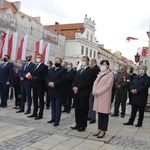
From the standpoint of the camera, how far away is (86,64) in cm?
637

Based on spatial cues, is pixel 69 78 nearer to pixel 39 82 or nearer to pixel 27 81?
pixel 27 81

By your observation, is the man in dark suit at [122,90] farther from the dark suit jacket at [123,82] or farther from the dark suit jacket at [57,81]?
the dark suit jacket at [57,81]

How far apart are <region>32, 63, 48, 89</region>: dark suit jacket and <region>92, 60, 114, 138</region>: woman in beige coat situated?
228cm

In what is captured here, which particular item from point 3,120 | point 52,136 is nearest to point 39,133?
point 52,136

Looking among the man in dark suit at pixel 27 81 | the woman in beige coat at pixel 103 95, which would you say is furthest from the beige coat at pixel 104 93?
the man in dark suit at pixel 27 81

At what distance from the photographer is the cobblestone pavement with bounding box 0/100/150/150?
4.84 metres

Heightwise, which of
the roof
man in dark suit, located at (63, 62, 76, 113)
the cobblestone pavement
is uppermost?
the roof

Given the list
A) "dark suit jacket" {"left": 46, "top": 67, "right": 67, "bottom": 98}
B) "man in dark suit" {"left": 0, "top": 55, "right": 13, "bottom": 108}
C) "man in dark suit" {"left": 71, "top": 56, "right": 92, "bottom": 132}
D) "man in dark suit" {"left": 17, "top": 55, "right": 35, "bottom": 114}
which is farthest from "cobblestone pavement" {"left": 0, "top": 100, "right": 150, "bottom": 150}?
"man in dark suit" {"left": 0, "top": 55, "right": 13, "bottom": 108}

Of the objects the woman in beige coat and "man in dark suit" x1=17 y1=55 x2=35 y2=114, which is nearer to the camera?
the woman in beige coat

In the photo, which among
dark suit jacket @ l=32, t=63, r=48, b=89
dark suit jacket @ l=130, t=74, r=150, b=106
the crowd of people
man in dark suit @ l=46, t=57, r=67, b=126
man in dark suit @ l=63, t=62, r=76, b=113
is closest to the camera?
the crowd of people

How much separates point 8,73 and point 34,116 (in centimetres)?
252

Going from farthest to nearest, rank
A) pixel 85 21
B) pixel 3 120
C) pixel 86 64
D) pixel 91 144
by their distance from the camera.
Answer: pixel 85 21
pixel 3 120
pixel 86 64
pixel 91 144

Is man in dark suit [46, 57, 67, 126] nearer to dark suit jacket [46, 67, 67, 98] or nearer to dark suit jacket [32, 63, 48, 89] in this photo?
dark suit jacket [46, 67, 67, 98]

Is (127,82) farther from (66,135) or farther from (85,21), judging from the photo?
(85,21)
